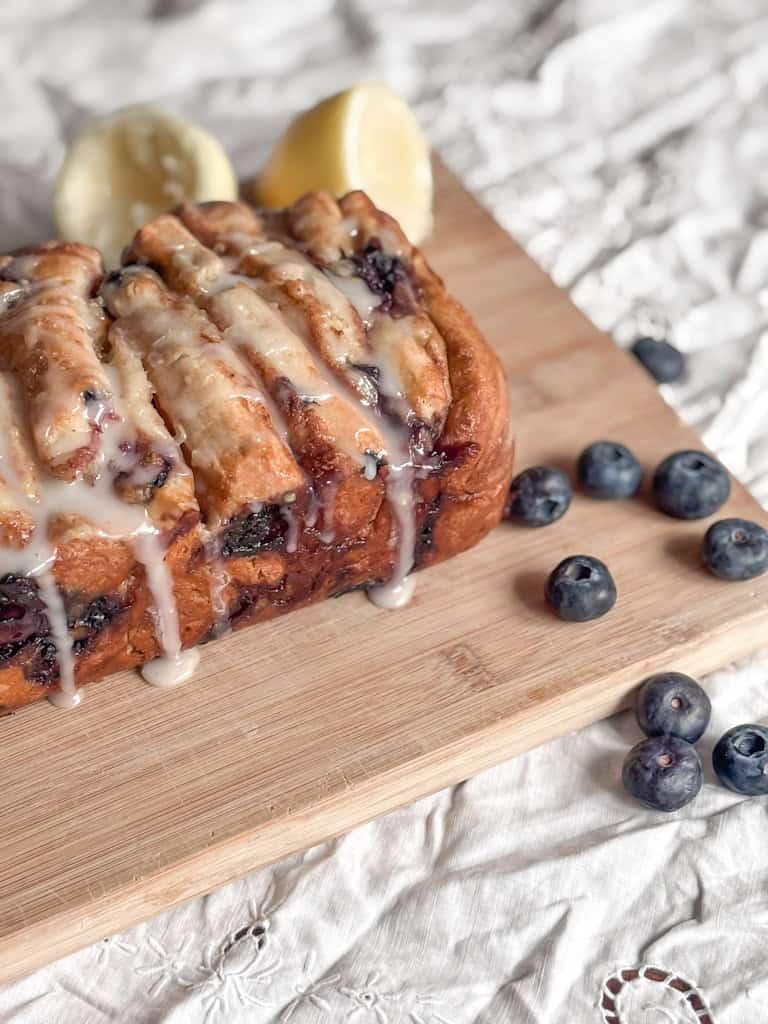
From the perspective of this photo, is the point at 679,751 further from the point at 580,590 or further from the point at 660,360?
the point at 660,360

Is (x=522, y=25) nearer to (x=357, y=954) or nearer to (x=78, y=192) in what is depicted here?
(x=78, y=192)

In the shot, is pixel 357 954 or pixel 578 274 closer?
pixel 357 954

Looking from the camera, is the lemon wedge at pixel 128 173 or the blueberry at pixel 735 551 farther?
the lemon wedge at pixel 128 173

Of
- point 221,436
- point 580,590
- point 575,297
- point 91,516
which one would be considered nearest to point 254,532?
point 221,436

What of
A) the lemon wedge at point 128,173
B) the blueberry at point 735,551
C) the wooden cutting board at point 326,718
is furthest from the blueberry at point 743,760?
the lemon wedge at point 128,173

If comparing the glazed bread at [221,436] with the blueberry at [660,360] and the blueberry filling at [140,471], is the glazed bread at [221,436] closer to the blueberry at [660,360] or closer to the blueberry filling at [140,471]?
the blueberry filling at [140,471]

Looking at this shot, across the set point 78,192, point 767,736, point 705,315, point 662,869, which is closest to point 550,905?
point 662,869
